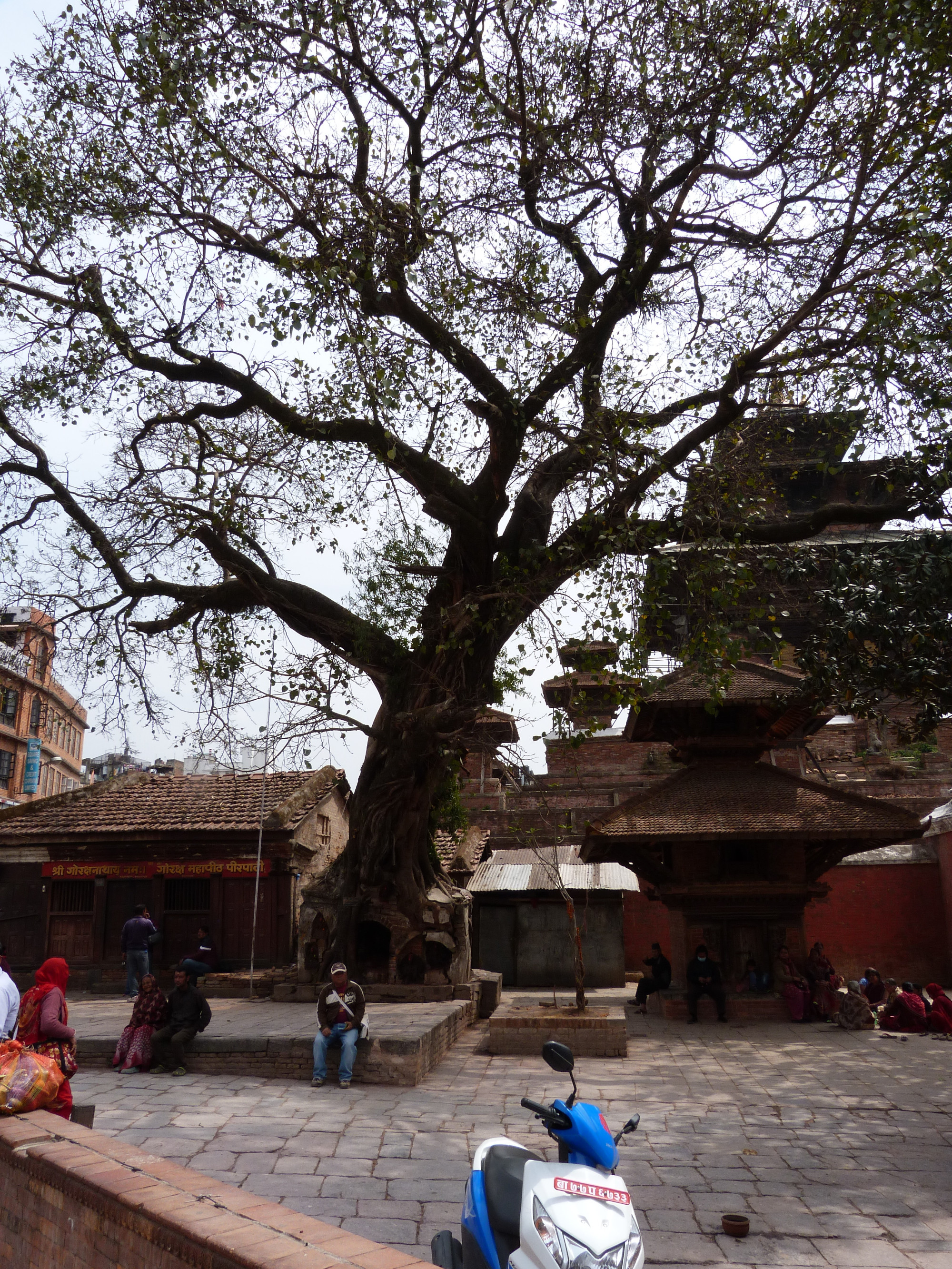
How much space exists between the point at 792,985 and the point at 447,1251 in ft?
33.9

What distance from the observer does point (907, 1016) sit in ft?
40.7

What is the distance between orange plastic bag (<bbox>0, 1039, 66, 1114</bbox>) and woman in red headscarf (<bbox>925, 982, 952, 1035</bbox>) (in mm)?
10939

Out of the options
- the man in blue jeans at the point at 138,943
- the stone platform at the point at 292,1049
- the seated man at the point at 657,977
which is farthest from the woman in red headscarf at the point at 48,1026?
the seated man at the point at 657,977

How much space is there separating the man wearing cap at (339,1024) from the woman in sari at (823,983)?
7.25m

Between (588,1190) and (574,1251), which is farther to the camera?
(588,1190)

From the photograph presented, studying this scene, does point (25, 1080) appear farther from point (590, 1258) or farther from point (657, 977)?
point (657, 977)

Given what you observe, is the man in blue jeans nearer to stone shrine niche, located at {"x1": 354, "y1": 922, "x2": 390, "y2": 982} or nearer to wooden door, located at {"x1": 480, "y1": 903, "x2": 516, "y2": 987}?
stone shrine niche, located at {"x1": 354, "y1": 922, "x2": 390, "y2": 982}

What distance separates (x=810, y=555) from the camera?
11195 mm

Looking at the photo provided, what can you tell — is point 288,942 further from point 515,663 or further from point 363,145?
point 363,145

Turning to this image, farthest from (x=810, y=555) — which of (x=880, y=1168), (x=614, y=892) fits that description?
(x=614, y=892)

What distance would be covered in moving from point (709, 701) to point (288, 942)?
10.6 metres

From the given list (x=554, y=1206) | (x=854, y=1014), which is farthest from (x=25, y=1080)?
(x=854, y=1014)

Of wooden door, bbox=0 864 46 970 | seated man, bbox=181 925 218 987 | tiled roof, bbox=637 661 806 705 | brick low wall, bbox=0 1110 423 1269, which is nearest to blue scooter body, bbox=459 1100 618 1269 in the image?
brick low wall, bbox=0 1110 423 1269

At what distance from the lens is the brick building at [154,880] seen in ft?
57.9
